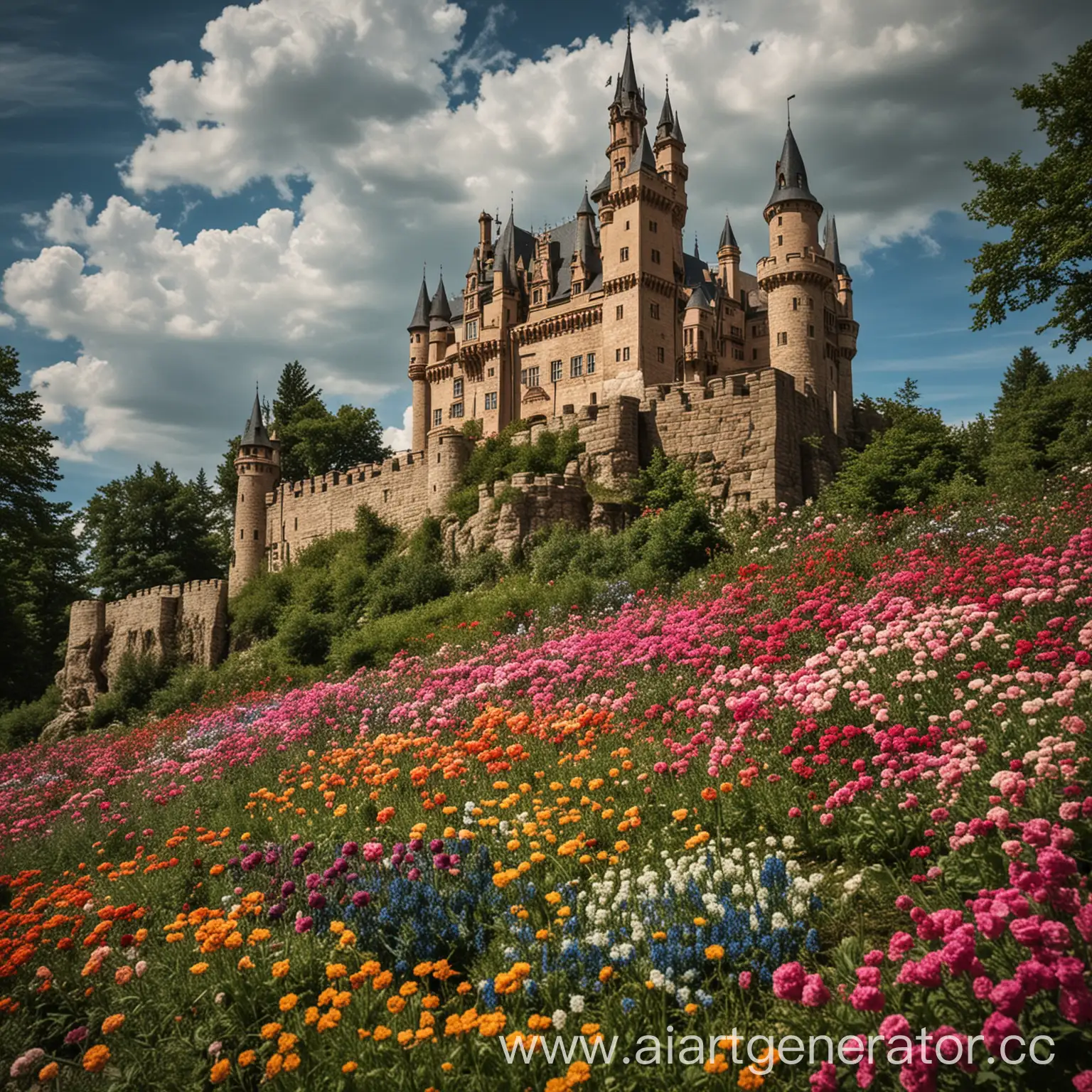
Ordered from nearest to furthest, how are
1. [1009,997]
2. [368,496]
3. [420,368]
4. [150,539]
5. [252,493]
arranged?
[1009,997], [368,496], [252,493], [150,539], [420,368]

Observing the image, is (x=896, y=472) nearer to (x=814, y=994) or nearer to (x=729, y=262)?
(x=814, y=994)

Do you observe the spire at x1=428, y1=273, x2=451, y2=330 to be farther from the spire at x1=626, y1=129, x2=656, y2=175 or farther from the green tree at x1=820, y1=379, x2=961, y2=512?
the green tree at x1=820, y1=379, x2=961, y2=512

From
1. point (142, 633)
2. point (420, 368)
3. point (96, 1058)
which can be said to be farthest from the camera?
point (420, 368)

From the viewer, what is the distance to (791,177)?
42.5 m

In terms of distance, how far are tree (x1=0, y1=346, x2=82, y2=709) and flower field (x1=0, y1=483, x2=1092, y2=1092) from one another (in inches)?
915

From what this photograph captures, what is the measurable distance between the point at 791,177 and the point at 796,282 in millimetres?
5486

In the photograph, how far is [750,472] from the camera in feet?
78.3

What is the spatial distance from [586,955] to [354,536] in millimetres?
30042

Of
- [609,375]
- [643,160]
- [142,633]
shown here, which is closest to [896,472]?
[609,375]

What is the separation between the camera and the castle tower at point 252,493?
4031cm

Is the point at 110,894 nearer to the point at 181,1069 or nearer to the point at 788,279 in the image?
the point at 181,1069

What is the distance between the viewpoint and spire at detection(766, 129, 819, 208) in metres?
41.8

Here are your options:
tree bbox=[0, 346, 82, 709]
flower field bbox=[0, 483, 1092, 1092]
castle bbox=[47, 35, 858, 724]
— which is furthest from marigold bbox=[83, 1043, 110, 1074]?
tree bbox=[0, 346, 82, 709]

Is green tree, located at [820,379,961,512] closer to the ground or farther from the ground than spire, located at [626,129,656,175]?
closer to the ground
